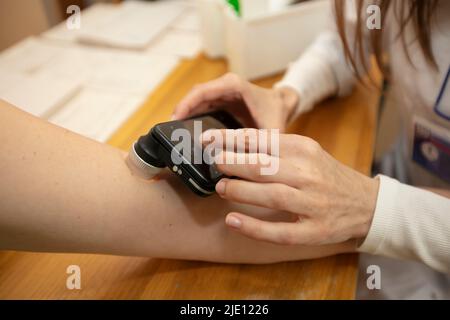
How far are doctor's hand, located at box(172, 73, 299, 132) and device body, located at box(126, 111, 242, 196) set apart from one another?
0.12 m

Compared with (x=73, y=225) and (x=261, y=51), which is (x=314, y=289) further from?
(x=261, y=51)

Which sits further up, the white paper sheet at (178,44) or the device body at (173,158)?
the device body at (173,158)

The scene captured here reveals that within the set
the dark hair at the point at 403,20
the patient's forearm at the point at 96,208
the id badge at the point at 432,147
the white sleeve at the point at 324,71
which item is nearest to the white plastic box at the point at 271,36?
the white sleeve at the point at 324,71

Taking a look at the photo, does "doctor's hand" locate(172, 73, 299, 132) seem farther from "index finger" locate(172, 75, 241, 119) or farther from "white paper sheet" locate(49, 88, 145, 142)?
"white paper sheet" locate(49, 88, 145, 142)

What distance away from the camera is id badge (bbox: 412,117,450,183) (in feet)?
1.81

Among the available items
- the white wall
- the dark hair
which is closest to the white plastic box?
the dark hair

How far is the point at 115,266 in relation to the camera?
46 centimetres

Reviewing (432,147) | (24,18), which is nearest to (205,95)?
(432,147)

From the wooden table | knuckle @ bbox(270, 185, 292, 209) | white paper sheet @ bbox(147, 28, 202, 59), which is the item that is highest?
knuckle @ bbox(270, 185, 292, 209)

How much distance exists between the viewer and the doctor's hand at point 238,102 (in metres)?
0.53

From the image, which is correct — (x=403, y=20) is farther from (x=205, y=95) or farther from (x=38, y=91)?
(x=38, y=91)

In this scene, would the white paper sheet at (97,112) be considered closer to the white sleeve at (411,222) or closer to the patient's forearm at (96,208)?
the patient's forearm at (96,208)

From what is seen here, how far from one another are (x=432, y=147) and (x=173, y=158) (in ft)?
1.44

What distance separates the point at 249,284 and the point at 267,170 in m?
0.16
